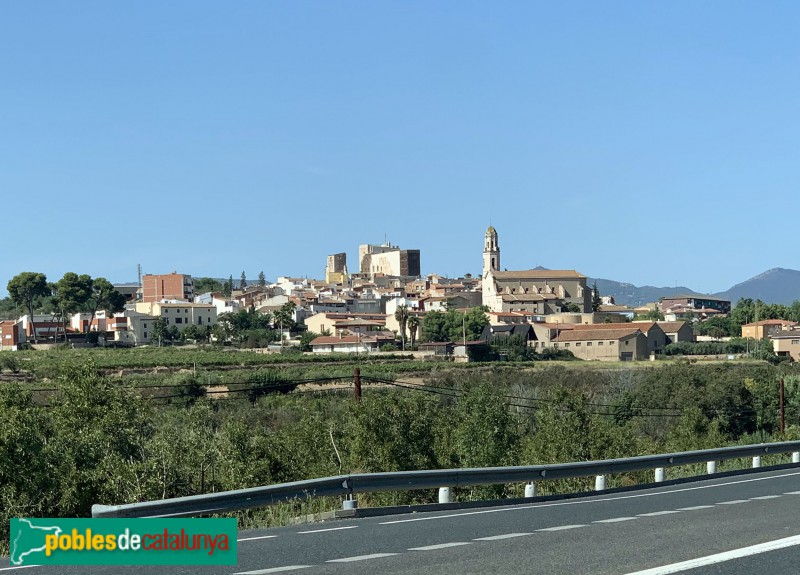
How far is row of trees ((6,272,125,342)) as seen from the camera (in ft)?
474

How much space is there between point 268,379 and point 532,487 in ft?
233

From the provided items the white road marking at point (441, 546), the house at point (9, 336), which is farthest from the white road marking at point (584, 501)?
the house at point (9, 336)

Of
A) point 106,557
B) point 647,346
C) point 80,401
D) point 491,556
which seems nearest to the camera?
point 106,557

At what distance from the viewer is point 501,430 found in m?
38.3

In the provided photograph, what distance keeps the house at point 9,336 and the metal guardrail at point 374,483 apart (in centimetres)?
11674

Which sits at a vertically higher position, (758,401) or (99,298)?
(99,298)

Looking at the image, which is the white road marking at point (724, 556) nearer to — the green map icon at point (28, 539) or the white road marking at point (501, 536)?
the white road marking at point (501, 536)

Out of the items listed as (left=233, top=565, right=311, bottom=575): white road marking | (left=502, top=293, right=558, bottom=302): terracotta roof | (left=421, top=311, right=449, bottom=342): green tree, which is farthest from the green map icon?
(left=502, top=293, right=558, bottom=302): terracotta roof

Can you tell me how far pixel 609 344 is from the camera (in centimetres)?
A: 12900

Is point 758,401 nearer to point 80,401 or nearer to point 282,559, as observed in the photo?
point 80,401

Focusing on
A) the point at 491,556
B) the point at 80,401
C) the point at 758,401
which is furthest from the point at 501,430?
the point at 758,401

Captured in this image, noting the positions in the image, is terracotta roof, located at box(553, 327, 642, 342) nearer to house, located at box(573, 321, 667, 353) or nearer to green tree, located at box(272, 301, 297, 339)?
house, located at box(573, 321, 667, 353)

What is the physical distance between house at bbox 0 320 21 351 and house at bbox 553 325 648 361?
65143 millimetres

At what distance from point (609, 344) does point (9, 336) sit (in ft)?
234
